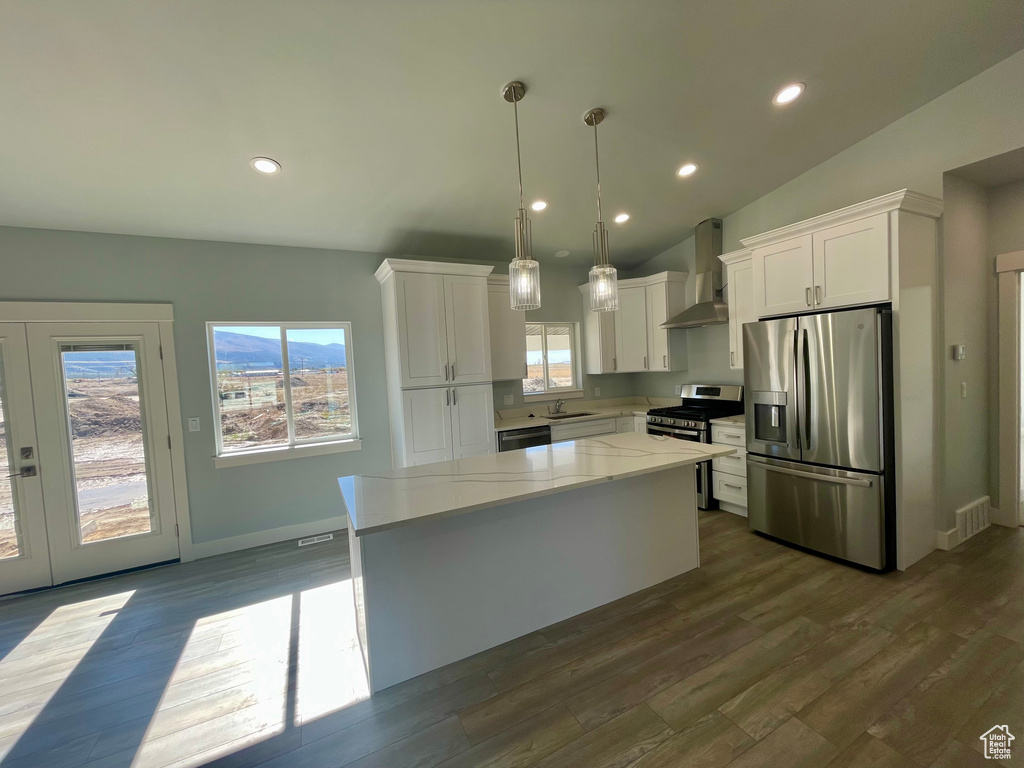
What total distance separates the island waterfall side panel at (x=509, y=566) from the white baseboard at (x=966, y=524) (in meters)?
1.93

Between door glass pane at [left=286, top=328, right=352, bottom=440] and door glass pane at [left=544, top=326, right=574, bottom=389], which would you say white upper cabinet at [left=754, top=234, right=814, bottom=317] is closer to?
door glass pane at [left=544, top=326, right=574, bottom=389]

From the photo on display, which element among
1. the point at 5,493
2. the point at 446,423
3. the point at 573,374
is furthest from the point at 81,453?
the point at 573,374

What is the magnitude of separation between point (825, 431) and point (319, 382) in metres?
4.16

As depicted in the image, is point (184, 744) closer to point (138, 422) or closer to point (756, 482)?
point (138, 422)

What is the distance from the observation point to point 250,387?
3574 millimetres

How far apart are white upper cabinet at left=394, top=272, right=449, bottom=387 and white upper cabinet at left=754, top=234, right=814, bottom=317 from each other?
106 inches

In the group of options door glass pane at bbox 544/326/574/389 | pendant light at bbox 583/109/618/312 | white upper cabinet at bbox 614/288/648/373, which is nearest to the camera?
pendant light at bbox 583/109/618/312

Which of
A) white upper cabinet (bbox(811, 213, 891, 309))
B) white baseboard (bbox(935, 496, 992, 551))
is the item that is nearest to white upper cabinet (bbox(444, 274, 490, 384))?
white upper cabinet (bbox(811, 213, 891, 309))

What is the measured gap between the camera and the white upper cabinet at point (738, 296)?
12.3 ft

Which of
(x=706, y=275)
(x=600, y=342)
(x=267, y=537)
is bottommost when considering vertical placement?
(x=267, y=537)

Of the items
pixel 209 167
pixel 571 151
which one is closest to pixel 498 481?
pixel 571 151

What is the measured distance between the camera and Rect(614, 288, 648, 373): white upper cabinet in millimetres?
4781

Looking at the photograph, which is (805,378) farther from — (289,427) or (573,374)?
(289,427)

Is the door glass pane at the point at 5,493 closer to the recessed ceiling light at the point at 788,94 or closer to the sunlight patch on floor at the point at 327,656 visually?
the sunlight patch on floor at the point at 327,656
